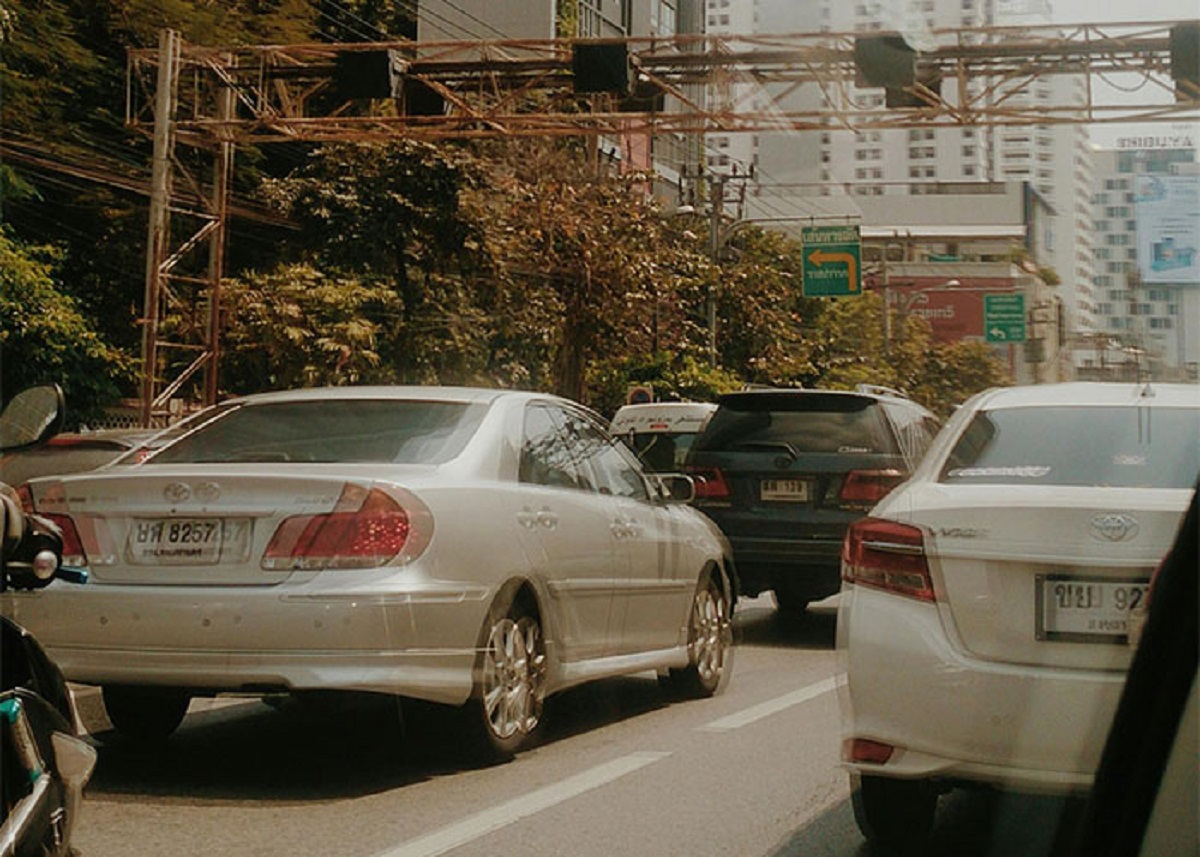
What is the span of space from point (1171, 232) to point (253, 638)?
3.64m

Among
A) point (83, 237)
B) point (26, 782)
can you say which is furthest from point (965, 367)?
point (26, 782)

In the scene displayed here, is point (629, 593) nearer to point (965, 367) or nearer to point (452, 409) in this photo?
point (452, 409)

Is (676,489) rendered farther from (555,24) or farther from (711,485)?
(555,24)

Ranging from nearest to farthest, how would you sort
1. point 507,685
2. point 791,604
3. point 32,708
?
1. point 32,708
2. point 507,685
3. point 791,604

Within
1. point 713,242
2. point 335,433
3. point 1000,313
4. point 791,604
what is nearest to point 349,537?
point 335,433

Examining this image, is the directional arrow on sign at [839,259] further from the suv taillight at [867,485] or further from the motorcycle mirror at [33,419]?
the motorcycle mirror at [33,419]

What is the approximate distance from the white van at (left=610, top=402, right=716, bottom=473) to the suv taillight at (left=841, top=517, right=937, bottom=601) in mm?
13525

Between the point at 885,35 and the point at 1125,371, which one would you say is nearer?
the point at 1125,371

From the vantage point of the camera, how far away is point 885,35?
69.6 feet

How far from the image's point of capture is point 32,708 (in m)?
3.41

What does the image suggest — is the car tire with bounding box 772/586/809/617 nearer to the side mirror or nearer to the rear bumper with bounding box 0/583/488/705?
the side mirror

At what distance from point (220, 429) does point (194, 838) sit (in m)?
2.13

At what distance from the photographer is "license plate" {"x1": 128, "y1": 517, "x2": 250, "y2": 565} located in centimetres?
590

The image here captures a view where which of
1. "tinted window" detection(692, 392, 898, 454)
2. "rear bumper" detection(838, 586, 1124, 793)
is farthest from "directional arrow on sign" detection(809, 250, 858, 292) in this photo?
"rear bumper" detection(838, 586, 1124, 793)
